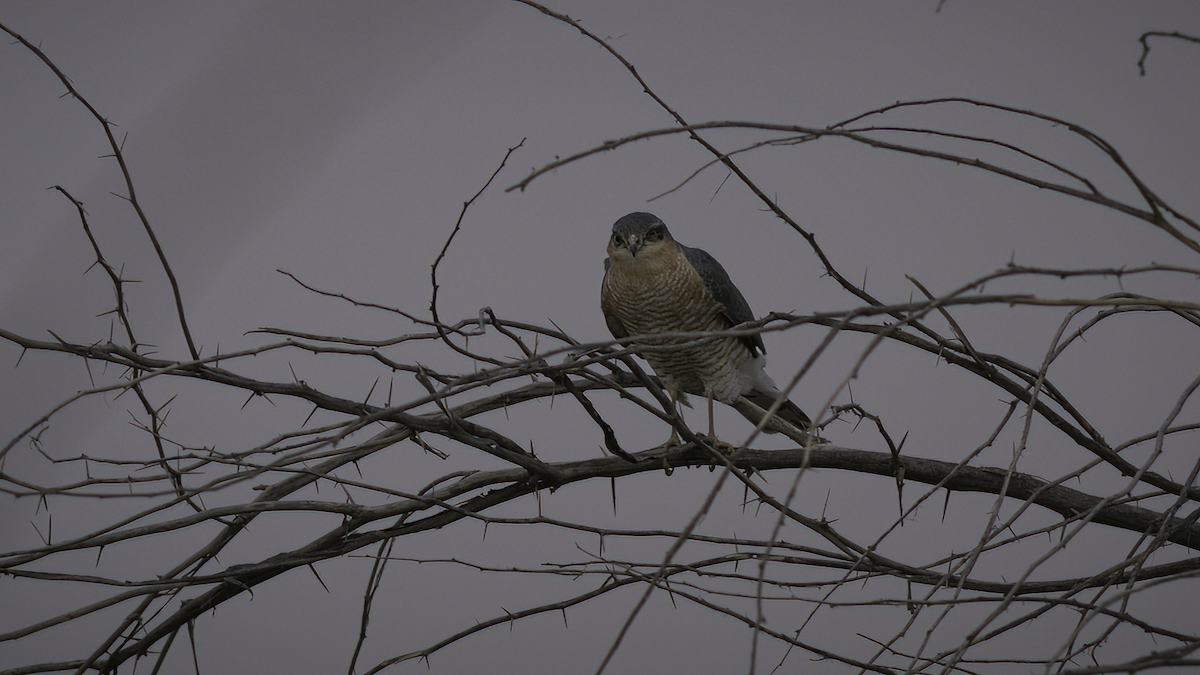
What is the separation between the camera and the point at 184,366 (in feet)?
4.59

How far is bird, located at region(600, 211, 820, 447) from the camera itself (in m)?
2.86

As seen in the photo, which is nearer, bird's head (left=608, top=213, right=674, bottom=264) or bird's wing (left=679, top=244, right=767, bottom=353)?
bird's head (left=608, top=213, right=674, bottom=264)

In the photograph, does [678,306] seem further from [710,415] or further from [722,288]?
[710,415]

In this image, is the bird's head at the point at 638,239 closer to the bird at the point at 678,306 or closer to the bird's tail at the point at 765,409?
the bird at the point at 678,306

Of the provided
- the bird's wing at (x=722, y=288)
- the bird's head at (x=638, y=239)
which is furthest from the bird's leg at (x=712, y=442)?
the bird's head at (x=638, y=239)

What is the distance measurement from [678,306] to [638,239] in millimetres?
240

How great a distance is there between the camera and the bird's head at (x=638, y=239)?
2.85 meters

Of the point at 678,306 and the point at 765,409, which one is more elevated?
the point at 678,306

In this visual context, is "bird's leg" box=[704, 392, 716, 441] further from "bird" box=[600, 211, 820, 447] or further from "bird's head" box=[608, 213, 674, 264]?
"bird's head" box=[608, 213, 674, 264]

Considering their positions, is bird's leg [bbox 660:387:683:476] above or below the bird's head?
below

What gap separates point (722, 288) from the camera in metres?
2.97

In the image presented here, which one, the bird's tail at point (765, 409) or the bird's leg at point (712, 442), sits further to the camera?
the bird's tail at point (765, 409)

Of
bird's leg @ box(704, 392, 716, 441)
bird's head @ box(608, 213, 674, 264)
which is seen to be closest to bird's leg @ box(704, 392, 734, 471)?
bird's leg @ box(704, 392, 716, 441)

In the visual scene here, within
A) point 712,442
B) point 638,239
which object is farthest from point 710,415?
point 638,239
